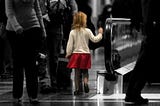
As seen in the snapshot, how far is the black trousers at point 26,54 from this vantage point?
1077 centimetres

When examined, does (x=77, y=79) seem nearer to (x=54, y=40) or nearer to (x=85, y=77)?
(x=85, y=77)

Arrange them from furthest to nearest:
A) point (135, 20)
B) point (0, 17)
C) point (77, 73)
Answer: point (0, 17) → point (77, 73) → point (135, 20)

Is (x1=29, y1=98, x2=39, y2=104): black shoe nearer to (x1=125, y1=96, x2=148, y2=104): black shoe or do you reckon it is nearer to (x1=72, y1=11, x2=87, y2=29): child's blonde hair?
(x1=125, y1=96, x2=148, y2=104): black shoe

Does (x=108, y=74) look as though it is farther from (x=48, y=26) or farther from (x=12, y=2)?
(x=12, y=2)

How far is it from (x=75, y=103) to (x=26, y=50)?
1.23 meters

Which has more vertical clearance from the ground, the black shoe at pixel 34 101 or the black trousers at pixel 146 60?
the black trousers at pixel 146 60

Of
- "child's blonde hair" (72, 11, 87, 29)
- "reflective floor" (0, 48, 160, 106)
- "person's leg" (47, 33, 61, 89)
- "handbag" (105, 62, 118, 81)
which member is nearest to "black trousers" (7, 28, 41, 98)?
"reflective floor" (0, 48, 160, 106)

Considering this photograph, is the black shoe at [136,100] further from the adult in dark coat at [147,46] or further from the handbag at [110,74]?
the handbag at [110,74]

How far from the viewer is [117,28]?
15328 mm

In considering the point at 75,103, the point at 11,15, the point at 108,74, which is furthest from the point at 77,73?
the point at 11,15

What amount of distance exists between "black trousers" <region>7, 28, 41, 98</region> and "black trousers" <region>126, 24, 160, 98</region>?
5.23ft

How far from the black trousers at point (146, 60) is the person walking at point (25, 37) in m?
1.62

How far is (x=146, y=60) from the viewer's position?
34.0ft

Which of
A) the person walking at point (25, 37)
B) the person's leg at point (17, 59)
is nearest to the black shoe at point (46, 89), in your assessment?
the person's leg at point (17, 59)
